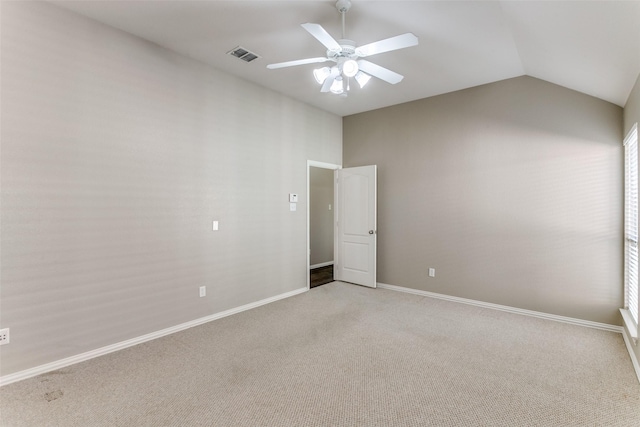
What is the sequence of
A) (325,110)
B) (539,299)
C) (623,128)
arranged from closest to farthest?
(623,128) → (539,299) → (325,110)

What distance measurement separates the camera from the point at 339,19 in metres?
2.58

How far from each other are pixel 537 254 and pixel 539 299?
1.80ft

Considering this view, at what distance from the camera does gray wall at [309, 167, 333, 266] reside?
6.66m

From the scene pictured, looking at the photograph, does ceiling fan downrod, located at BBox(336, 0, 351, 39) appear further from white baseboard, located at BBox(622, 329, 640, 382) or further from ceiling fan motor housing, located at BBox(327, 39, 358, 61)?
white baseboard, located at BBox(622, 329, 640, 382)

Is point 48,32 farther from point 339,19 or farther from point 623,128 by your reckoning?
point 623,128

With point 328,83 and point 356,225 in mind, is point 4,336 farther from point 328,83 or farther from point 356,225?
point 356,225

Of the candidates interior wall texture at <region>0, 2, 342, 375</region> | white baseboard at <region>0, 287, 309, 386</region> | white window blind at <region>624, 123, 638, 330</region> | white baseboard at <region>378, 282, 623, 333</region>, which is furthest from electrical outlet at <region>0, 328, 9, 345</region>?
white window blind at <region>624, 123, 638, 330</region>

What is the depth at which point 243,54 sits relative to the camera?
3.23 meters

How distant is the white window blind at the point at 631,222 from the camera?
2.86 metres

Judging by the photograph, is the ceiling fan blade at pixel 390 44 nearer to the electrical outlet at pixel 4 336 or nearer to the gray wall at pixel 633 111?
the gray wall at pixel 633 111

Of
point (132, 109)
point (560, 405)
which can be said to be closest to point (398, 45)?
point (132, 109)

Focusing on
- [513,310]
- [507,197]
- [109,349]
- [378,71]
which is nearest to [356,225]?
A: [507,197]

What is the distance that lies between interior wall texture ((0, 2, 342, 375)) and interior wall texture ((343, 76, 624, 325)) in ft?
7.06

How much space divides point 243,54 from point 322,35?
4.81 ft
